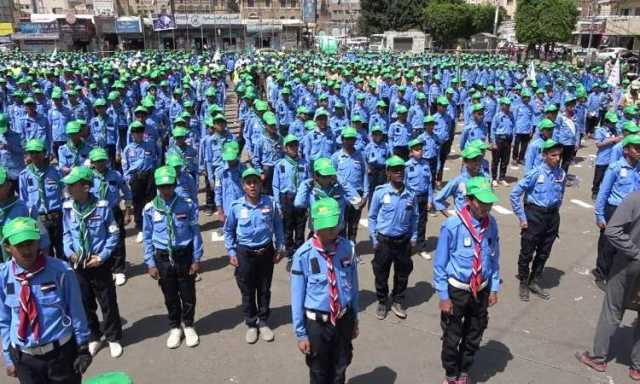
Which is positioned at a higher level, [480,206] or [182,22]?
[182,22]

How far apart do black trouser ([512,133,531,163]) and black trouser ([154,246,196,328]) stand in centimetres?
977

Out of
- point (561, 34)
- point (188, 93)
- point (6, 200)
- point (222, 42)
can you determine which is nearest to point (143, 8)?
point (222, 42)

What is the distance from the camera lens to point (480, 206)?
159 inches

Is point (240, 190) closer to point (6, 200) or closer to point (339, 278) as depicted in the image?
point (6, 200)

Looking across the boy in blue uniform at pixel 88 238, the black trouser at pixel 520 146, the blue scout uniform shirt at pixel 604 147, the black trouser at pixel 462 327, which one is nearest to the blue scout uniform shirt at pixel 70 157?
the boy in blue uniform at pixel 88 238

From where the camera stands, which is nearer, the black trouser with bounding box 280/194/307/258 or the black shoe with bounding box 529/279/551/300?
the black shoe with bounding box 529/279/551/300

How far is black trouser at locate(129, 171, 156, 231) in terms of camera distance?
7.97 metres

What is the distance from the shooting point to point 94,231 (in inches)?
193

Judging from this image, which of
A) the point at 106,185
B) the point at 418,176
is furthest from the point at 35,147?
the point at 418,176

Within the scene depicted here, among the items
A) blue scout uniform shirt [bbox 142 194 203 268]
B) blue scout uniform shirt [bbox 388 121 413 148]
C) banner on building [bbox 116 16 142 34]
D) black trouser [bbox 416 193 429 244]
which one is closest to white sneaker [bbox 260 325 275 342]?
blue scout uniform shirt [bbox 142 194 203 268]

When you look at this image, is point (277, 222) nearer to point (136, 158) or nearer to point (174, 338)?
point (174, 338)

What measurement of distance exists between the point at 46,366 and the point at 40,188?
3.26m

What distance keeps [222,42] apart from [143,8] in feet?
102

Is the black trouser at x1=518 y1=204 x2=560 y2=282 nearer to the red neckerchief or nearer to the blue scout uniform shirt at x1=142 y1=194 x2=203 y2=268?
the blue scout uniform shirt at x1=142 y1=194 x2=203 y2=268
